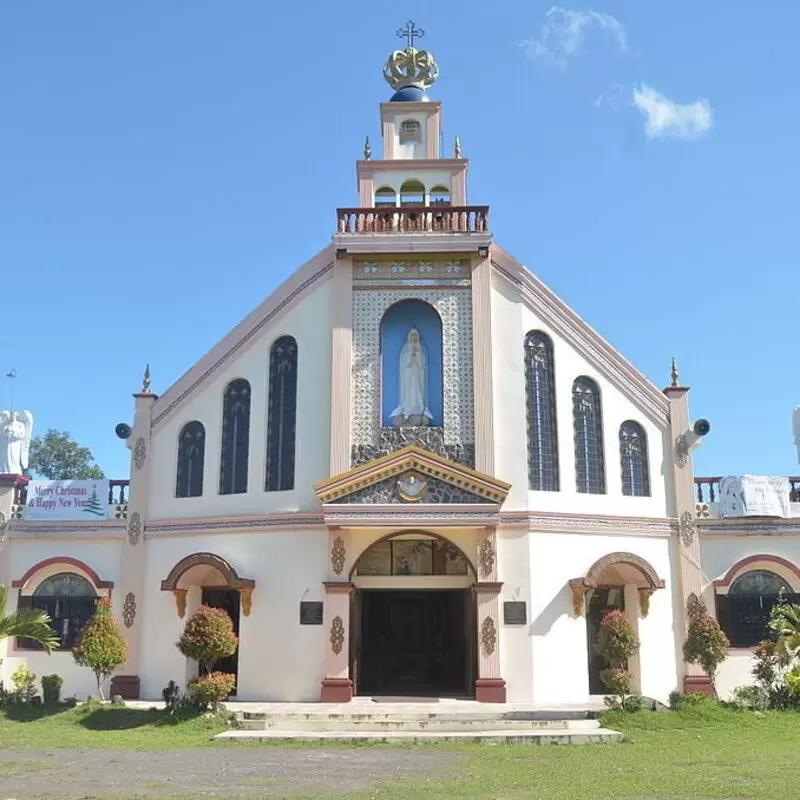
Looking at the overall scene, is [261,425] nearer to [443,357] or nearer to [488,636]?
[443,357]

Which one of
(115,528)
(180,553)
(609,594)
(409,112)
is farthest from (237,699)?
(409,112)

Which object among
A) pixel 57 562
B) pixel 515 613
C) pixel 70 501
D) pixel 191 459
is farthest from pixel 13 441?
pixel 515 613

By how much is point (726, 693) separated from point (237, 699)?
1050 centimetres

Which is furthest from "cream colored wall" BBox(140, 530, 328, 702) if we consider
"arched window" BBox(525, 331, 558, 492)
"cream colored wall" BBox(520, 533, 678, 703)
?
"arched window" BBox(525, 331, 558, 492)

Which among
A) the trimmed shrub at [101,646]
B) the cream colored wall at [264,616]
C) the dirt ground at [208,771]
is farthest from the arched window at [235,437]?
the dirt ground at [208,771]

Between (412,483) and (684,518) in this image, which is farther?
(684,518)

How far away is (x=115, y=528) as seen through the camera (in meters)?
20.6

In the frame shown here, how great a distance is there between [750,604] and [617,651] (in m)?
4.56

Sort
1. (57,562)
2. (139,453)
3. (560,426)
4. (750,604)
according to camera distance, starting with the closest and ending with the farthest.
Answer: (560,426)
(750,604)
(57,562)
(139,453)

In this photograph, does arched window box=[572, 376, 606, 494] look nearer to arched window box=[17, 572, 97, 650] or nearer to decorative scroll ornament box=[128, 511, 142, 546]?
decorative scroll ornament box=[128, 511, 142, 546]

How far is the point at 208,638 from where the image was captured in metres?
17.1

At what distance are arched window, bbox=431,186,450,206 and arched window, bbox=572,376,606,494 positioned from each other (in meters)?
6.21

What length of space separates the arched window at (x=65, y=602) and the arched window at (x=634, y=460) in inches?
488

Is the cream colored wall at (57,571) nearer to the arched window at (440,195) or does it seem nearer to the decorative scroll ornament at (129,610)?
the decorative scroll ornament at (129,610)
